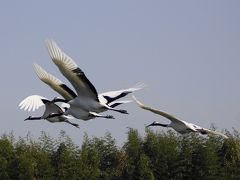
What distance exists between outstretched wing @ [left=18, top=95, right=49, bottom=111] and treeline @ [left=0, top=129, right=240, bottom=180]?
82.0 ft

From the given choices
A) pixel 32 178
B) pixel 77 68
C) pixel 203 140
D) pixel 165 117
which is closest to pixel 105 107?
pixel 77 68

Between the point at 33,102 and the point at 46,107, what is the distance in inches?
59.4

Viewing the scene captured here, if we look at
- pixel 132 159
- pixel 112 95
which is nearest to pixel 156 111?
pixel 112 95

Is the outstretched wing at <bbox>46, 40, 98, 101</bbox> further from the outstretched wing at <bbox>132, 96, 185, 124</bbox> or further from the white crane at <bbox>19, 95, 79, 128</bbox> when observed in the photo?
the white crane at <bbox>19, 95, 79, 128</bbox>

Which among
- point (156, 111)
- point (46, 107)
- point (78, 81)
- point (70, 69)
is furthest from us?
point (46, 107)

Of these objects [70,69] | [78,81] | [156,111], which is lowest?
[156,111]

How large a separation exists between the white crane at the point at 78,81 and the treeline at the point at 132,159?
1212 inches

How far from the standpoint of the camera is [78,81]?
67.5 ft

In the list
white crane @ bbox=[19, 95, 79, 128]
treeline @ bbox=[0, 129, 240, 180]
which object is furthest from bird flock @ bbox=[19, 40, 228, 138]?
treeline @ bbox=[0, 129, 240, 180]

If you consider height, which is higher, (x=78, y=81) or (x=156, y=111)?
(x=78, y=81)

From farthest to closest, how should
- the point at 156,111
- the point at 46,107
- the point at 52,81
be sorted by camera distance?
the point at 46,107 < the point at 52,81 < the point at 156,111

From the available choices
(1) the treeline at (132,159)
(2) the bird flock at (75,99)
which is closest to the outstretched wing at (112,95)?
(2) the bird flock at (75,99)

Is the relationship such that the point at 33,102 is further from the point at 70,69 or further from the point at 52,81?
the point at 70,69

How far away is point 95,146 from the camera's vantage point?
2239 inches
